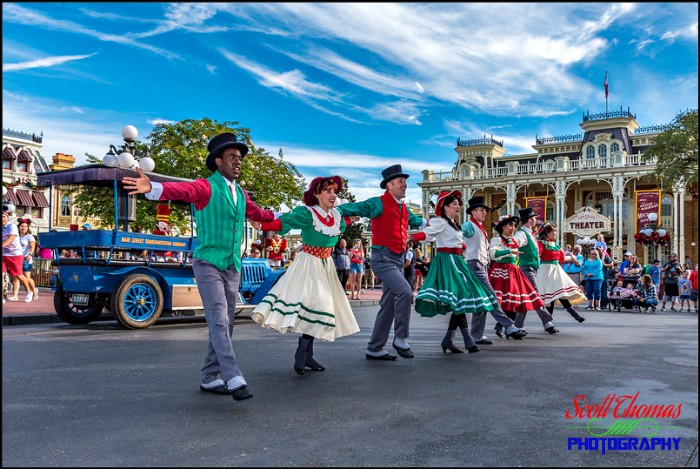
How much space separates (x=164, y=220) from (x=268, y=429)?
8441 mm

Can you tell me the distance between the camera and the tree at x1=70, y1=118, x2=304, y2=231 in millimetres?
25594

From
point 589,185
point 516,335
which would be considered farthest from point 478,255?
point 589,185

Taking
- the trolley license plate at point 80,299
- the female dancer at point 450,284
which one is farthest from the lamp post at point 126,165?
the female dancer at point 450,284

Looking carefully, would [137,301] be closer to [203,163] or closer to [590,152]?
[203,163]

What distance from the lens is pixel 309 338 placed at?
19.5 ft

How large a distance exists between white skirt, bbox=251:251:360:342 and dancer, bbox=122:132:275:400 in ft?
1.52

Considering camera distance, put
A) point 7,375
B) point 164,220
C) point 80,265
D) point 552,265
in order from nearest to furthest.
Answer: point 7,375, point 80,265, point 552,265, point 164,220

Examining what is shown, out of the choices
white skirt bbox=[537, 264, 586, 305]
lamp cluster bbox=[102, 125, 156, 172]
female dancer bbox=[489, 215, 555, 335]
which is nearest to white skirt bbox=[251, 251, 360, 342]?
female dancer bbox=[489, 215, 555, 335]

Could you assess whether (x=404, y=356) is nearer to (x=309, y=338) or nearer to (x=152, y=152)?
(x=309, y=338)

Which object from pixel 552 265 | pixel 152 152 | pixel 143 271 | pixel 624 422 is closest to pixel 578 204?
pixel 152 152

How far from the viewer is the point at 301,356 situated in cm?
585

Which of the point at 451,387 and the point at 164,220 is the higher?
the point at 164,220

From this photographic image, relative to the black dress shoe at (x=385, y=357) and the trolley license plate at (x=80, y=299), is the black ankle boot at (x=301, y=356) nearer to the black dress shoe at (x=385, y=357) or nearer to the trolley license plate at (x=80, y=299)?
the black dress shoe at (x=385, y=357)

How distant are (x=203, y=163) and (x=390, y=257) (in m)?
20.0
